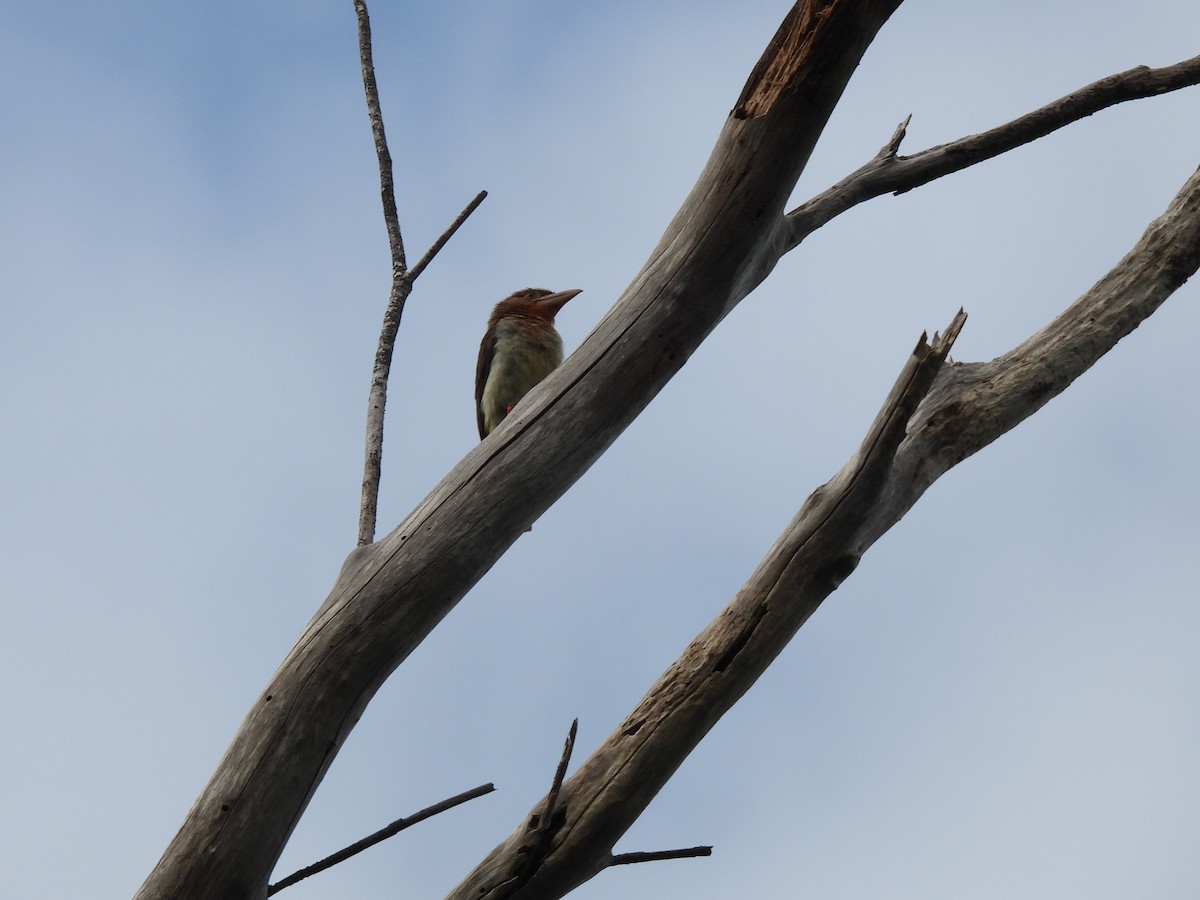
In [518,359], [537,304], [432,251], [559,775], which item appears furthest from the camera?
[537,304]

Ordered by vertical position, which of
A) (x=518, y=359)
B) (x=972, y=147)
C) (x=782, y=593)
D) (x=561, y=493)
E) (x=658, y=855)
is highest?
(x=518, y=359)

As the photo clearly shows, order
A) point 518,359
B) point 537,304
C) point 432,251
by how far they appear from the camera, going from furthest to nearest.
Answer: point 537,304 → point 518,359 → point 432,251

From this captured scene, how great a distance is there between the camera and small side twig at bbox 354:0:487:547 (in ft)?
12.2

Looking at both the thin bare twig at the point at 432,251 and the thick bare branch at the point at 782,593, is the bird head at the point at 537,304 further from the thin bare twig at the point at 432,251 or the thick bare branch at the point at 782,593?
the thick bare branch at the point at 782,593

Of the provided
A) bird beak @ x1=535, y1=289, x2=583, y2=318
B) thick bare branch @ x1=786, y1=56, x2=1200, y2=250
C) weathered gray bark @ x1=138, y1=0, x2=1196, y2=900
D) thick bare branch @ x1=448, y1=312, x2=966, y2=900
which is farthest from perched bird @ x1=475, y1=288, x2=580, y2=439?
thick bare branch @ x1=448, y1=312, x2=966, y2=900

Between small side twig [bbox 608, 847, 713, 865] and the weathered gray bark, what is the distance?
2.4 inches

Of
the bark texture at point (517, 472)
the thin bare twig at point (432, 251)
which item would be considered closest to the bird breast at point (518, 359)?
the thin bare twig at point (432, 251)

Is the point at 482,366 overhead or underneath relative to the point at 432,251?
overhead

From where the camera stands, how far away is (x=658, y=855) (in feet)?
10.5

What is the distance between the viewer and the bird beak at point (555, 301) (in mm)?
7883

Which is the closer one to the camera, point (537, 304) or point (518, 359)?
point (518, 359)

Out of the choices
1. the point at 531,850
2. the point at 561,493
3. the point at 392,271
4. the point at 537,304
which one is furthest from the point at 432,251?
the point at 537,304

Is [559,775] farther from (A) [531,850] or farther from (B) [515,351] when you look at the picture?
(B) [515,351]

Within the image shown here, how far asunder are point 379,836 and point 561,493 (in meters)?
1.04
